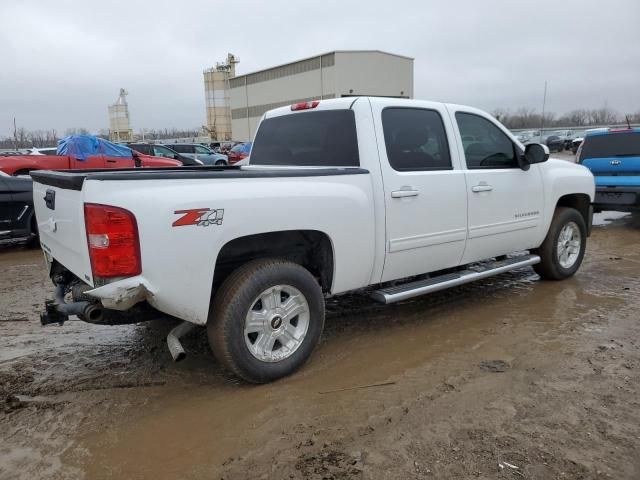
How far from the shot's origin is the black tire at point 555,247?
5.71 meters

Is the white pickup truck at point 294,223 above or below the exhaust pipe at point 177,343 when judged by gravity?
above

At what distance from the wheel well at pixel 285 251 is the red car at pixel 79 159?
8429mm

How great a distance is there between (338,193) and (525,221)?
2.51 metres

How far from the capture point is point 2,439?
290cm

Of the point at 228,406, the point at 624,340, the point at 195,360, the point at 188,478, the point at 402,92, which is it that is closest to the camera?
the point at 188,478

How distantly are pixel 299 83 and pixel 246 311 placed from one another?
2126 inches

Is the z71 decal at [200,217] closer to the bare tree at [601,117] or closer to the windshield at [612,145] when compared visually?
the windshield at [612,145]

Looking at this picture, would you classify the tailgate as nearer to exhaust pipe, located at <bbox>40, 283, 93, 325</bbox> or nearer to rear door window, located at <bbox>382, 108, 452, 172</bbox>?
exhaust pipe, located at <bbox>40, 283, 93, 325</bbox>

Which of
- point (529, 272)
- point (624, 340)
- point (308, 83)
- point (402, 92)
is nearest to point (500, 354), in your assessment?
point (624, 340)

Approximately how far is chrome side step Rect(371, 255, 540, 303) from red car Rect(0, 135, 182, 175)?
8.91 meters

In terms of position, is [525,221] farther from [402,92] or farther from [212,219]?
[402,92]

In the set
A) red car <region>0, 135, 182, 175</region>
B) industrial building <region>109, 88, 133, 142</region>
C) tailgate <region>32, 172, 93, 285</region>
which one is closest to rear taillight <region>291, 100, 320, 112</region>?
tailgate <region>32, 172, 93, 285</region>

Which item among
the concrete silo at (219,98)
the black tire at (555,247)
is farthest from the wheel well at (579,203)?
the concrete silo at (219,98)

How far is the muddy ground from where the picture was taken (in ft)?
8.75
